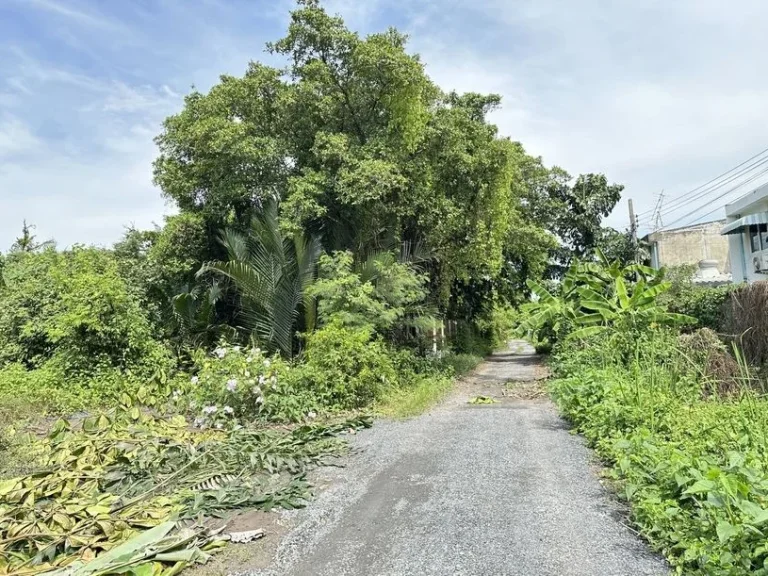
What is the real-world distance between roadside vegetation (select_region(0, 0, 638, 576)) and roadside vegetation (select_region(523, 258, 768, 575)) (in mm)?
3074

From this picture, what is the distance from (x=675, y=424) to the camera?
18.6ft

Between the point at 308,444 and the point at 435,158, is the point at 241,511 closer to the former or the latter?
the point at 308,444

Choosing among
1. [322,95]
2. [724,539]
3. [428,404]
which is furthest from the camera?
[322,95]

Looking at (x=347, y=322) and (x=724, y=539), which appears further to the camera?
(x=347, y=322)

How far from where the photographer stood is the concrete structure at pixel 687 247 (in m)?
30.1

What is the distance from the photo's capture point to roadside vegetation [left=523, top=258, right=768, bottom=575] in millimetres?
3252

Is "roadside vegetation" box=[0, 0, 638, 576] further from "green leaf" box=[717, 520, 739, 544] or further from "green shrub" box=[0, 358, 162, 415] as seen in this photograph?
"green leaf" box=[717, 520, 739, 544]

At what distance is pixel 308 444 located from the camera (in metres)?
6.76

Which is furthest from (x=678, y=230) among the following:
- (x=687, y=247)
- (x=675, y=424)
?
(x=675, y=424)

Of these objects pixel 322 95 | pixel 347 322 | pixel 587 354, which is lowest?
pixel 587 354

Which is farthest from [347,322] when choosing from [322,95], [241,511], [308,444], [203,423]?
[241,511]

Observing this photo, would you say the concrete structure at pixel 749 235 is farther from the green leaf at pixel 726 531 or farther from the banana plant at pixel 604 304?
the green leaf at pixel 726 531

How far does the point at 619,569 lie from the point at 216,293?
11128 millimetres

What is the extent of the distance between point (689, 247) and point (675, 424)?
2805 cm
